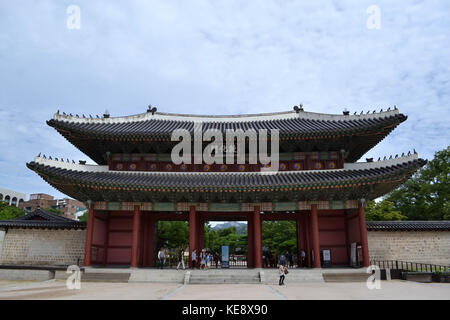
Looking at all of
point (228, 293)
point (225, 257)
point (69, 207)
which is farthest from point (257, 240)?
point (69, 207)

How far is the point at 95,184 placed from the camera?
Result: 19344mm

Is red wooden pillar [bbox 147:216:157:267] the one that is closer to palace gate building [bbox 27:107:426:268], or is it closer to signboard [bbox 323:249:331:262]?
palace gate building [bbox 27:107:426:268]

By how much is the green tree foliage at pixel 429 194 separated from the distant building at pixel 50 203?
8638cm

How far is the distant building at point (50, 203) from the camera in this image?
9642 centimetres

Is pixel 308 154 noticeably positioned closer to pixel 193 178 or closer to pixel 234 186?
pixel 234 186

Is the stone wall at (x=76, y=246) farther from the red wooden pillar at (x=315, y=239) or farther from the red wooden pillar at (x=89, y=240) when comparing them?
the red wooden pillar at (x=315, y=239)

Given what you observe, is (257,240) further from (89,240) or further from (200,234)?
(89,240)

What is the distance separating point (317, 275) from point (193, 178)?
9380 mm

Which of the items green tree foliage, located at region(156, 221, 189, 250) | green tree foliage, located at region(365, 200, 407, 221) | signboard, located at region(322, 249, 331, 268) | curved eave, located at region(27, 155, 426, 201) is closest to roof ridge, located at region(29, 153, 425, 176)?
curved eave, located at region(27, 155, 426, 201)

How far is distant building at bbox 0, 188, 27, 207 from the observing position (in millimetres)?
92312

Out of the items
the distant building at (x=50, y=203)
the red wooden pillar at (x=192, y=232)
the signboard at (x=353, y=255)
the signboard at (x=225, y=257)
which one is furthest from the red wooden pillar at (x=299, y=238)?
the distant building at (x=50, y=203)

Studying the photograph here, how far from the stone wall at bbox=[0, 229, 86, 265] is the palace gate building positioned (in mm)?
1775

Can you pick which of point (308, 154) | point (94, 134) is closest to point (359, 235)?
point (308, 154)

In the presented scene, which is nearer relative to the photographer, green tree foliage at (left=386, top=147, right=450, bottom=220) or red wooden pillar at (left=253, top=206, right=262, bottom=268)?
red wooden pillar at (left=253, top=206, right=262, bottom=268)
